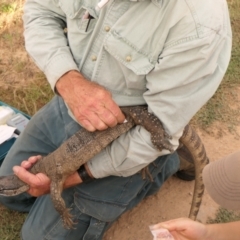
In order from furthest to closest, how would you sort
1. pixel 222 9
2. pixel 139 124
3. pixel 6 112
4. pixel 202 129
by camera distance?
pixel 202 129 < pixel 6 112 < pixel 139 124 < pixel 222 9

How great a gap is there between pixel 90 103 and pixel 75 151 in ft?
1.41

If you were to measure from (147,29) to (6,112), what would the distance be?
73.0 inches

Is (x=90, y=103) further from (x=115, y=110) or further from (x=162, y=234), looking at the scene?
(x=162, y=234)

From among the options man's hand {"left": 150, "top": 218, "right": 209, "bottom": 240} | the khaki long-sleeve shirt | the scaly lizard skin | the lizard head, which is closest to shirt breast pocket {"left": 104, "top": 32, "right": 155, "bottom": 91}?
the khaki long-sleeve shirt

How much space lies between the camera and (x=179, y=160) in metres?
3.63

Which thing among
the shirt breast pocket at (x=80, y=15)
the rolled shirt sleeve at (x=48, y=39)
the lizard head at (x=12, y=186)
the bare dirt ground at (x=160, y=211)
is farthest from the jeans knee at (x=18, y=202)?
the shirt breast pocket at (x=80, y=15)

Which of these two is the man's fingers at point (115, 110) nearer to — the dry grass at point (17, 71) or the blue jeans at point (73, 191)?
the blue jeans at point (73, 191)

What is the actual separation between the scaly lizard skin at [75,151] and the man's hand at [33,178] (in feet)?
0.13

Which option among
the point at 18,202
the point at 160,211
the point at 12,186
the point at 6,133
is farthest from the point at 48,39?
the point at 160,211

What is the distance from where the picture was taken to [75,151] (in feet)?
9.89

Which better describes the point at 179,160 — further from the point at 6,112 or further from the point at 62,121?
the point at 6,112

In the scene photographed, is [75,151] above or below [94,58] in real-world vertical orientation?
below

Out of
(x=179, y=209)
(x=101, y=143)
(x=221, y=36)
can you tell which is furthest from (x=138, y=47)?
(x=179, y=209)

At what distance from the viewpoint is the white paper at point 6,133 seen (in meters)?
3.73
